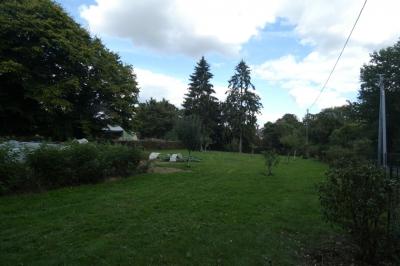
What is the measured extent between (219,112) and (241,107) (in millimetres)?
3780

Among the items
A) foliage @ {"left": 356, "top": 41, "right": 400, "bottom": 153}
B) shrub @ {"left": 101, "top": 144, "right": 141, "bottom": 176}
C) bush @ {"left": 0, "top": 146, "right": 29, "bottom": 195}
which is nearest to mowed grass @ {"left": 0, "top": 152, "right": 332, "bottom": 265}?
bush @ {"left": 0, "top": 146, "right": 29, "bottom": 195}

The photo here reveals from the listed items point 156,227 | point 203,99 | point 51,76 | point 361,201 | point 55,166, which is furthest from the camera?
point 203,99

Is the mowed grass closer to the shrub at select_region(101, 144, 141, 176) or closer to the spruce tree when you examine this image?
the shrub at select_region(101, 144, 141, 176)

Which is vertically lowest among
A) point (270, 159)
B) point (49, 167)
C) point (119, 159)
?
point (49, 167)

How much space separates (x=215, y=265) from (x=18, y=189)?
738 cm

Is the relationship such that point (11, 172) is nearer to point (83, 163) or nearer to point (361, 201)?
point (83, 163)

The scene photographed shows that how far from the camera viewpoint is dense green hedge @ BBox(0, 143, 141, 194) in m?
10.2

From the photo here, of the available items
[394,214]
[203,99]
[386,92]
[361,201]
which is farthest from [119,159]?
[203,99]

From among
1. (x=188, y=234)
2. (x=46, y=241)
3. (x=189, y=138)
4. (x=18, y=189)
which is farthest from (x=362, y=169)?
(x=189, y=138)

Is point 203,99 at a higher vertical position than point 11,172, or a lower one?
higher

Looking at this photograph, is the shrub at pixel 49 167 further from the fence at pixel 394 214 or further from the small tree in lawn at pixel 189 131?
the small tree in lawn at pixel 189 131

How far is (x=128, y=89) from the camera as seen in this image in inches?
1130

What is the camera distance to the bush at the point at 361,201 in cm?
518

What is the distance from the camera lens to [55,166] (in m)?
11.5
